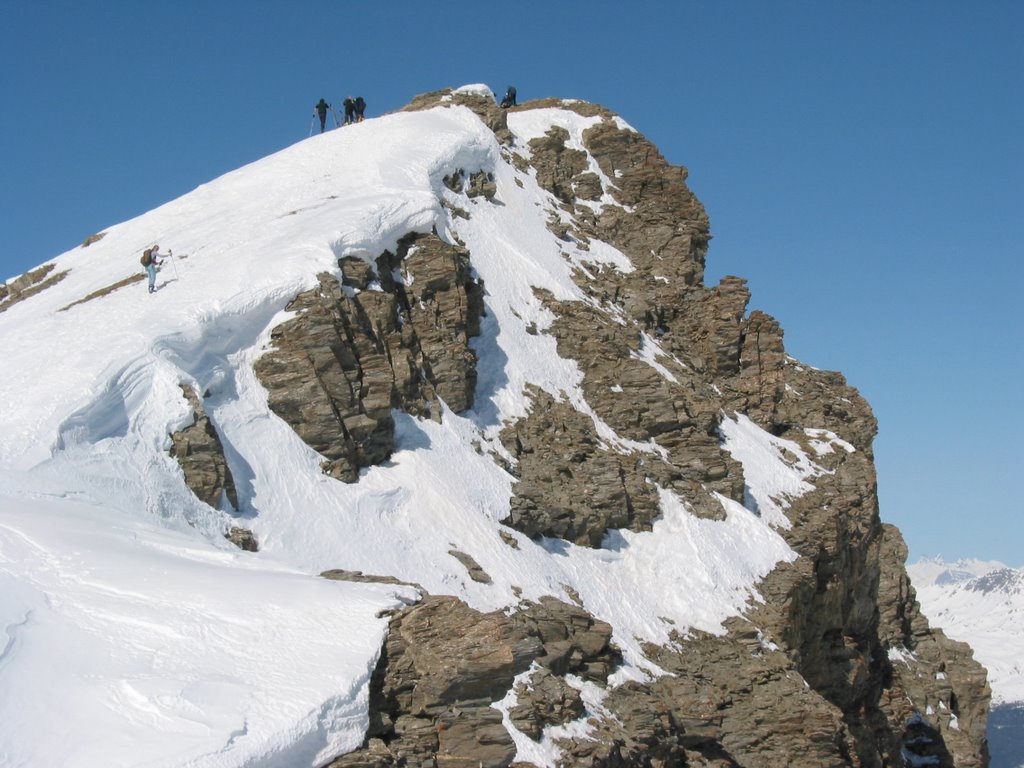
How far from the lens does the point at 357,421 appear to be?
2930 cm

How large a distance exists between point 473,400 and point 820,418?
24.2 metres

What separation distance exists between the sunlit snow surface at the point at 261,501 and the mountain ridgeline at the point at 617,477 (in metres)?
0.65

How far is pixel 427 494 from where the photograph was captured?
29500 mm

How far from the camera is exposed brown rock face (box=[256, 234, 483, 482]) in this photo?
2862cm

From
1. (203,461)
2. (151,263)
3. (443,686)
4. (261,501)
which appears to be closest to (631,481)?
(261,501)

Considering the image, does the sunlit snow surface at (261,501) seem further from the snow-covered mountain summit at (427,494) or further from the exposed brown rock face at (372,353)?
the exposed brown rock face at (372,353)

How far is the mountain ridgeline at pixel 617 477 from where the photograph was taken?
21078mm

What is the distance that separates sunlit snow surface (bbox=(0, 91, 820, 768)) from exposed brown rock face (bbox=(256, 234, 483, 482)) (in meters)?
0.58

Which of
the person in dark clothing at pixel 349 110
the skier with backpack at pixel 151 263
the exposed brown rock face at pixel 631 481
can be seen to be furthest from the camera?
the person in dark clothing at pixel 349 110

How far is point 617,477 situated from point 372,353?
956cm

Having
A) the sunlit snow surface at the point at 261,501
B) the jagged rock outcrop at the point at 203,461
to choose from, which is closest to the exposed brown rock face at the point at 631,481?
the sunlit snow surface at the point at 261,501

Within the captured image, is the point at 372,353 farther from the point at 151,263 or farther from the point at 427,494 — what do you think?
the point at 151,263

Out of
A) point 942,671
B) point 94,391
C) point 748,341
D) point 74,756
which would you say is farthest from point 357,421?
point 942,671

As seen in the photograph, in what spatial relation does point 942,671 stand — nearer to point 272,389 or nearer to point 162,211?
point 272,389
